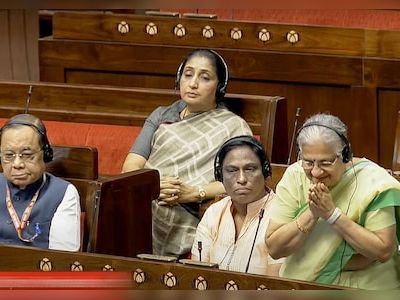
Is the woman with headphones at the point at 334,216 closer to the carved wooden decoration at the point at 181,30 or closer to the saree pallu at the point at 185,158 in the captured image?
the saree pallu at the point at 185,158

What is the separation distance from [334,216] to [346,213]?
29 mm

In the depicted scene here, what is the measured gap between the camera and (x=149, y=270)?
40.4 inches

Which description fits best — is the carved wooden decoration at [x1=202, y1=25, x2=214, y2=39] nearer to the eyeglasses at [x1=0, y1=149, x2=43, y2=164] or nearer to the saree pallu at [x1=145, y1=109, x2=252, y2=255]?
the saree pallu at [x1=145, y1=109, x2=252, y2=255]

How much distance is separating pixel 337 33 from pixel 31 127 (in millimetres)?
711

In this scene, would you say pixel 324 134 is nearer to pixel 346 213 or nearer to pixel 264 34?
pixel 346 213

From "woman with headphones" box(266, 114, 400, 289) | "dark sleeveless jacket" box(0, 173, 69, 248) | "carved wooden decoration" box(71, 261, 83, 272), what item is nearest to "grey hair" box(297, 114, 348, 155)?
"woman with headphones" box(266, 114, 400, 289)

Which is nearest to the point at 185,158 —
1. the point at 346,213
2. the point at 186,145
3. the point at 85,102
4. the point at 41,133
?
the point at 186,145

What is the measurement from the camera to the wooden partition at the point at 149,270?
3.11ft

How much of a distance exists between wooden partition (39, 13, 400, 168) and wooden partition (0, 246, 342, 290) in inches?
29.9

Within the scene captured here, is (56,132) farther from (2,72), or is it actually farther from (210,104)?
(2,72)

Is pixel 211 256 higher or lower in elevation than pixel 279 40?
lower

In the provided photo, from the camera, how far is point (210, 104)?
56.1 inches

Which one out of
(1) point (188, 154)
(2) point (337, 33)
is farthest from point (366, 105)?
(1) point (188, 154)

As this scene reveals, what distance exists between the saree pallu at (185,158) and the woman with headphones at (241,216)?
171 millimetres
